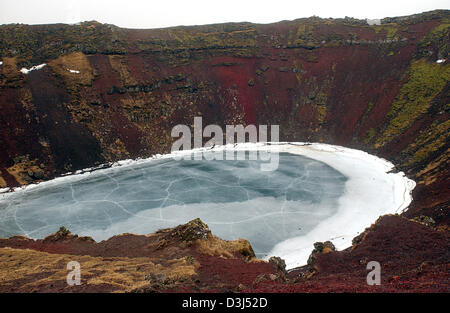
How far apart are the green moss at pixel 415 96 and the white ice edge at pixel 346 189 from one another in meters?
4.85

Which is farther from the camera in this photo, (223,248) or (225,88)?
(225,88)

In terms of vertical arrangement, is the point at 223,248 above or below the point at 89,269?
below

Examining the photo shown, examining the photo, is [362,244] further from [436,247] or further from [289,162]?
[289,162]

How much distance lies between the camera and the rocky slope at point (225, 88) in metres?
36.4

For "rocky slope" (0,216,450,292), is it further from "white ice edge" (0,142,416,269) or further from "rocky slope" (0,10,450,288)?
"rocky slope" (0,10,450,288)

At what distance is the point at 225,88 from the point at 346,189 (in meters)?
29.8

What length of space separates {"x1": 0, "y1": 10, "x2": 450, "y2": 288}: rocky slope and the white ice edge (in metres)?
1.29

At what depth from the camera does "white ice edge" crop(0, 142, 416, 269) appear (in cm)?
2256

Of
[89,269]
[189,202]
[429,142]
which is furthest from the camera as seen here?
[429,142]

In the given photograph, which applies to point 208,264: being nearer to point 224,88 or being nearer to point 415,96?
point 415,96

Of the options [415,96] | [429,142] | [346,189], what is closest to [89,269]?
[346,189]

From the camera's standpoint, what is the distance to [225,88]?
5406 centimetres

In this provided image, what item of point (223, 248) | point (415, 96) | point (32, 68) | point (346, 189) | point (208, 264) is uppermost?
point (32, 68)

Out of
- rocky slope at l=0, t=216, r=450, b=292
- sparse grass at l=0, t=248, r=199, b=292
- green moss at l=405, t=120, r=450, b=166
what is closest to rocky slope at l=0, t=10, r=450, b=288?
green moss at l=405, t=120, r=450, b=166
